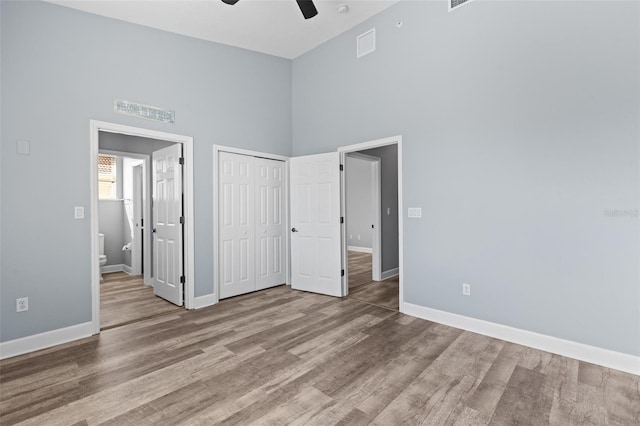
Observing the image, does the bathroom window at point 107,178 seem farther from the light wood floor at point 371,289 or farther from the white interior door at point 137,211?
the light wood floor at point 371,289

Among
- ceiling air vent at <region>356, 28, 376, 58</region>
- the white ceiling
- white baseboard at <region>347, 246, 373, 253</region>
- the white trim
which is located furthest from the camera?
white baseboard at <region>347, 246, 373, 253</region>

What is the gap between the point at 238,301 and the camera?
4195 millimetres

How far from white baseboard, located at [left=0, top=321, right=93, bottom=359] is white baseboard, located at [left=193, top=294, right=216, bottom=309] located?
1.11 meters

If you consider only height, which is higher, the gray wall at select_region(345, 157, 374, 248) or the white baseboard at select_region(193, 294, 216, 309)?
the gray wall at select_region(345, 157, 374, 248)

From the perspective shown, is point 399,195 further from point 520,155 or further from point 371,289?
point 371,289

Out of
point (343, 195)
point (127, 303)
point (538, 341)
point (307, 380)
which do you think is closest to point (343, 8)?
point (343, 195)

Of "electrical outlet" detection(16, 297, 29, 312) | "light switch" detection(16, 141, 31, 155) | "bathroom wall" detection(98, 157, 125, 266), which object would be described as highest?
"light switch" detection(16, 141, 31, 155)

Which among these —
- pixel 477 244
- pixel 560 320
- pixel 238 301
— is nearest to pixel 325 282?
pixel 238 301

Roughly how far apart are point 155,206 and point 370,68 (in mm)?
3669

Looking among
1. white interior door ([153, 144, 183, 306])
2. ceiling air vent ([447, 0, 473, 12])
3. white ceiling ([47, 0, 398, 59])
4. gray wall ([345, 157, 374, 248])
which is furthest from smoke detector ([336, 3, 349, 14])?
gray wall ([345, 157, 374, 248])

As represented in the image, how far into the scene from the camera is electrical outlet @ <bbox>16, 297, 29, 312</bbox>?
280cm

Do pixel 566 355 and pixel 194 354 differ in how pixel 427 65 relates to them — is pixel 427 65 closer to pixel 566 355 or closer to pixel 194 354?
pixel 566 355

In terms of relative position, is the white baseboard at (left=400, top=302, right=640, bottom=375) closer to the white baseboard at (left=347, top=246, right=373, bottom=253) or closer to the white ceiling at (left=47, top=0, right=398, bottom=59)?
the white ceiling at (left=47, top=0, right=398, bottom=59)

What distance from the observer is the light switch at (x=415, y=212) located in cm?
354
